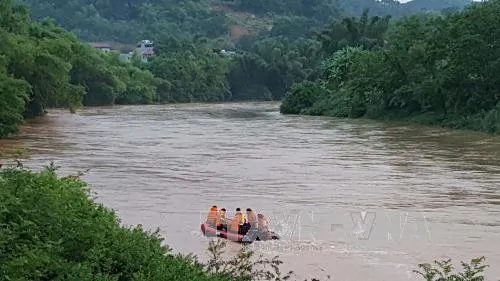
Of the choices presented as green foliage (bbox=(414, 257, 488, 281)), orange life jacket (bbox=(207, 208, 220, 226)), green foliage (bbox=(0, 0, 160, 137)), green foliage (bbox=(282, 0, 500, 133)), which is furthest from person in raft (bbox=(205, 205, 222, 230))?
green foliage (bbox=(282, 0, 500, 133))

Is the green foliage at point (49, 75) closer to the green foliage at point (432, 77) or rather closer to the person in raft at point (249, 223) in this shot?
the green foliage at point (432, 77)

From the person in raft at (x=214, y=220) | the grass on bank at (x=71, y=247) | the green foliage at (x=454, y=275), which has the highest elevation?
the grass on bank at (x=71, y=247)

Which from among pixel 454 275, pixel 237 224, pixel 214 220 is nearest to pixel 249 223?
pixel 237 224

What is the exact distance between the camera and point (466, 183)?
21500 mm

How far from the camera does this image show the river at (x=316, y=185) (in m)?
13.9

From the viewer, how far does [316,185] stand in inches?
830

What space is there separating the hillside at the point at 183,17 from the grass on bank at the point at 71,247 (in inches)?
4746

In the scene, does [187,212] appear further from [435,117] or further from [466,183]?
[435,117]

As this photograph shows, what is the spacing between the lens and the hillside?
131 metres

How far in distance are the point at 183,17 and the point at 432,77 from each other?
3948 inches

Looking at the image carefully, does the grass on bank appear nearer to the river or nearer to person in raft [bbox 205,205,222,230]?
the river

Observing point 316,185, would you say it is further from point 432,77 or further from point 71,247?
point 432,77

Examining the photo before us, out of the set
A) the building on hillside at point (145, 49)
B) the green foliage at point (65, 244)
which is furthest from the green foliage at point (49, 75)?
the building on hillside at point (145, 49)

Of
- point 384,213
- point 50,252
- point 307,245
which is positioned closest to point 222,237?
point 307,245
